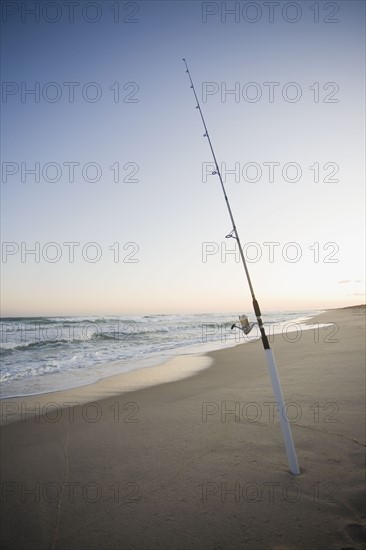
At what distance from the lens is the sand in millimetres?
2473

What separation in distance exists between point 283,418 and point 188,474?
1.23 m

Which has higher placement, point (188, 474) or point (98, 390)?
point (188, 474)

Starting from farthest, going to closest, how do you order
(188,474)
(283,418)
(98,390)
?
(98,390)
(188,474)
(283,418)

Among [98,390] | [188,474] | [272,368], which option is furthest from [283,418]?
[98,390]

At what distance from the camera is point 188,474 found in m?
3.28

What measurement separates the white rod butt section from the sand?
0.40 ft

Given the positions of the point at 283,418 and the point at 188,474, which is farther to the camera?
the point at 188,474

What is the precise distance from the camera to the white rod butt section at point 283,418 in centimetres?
293

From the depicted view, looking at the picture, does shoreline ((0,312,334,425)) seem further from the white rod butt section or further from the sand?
the white rod butt section

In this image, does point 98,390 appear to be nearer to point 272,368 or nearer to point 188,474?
point 188,474

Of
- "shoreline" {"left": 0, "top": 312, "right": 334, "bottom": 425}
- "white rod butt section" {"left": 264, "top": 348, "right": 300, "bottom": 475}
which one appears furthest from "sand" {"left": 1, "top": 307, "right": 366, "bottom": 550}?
"shoreline" {"left": 0, "top": 312, "right": 334, "bottom": 425}

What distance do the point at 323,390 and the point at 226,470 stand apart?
3.30m

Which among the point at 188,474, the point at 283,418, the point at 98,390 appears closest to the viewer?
the point at 283,418

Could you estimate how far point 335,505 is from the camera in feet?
8.44
